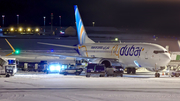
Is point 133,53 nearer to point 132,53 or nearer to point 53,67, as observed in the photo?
point 132,53

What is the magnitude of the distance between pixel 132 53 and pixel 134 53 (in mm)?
317

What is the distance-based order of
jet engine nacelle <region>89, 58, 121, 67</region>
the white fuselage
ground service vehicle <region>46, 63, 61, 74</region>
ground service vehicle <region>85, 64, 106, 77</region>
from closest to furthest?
1. ground service vehicle <region>85, 64, 106, 77</region>
2. the white fuselage
3. jet engine nacelle <region>89, 58, 121, 67</region>
4. ground service vehicle <region>46, 63, 61, 74</region>

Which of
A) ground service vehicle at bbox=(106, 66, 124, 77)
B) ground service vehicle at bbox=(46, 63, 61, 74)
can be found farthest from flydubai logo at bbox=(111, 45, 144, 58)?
ground service vehicle at bbox=(46, 63, 61, 74)

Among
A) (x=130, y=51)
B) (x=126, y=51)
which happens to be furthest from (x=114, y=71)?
(x=126, y=51)

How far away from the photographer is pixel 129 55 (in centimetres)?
4022

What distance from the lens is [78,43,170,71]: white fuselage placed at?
1478 inches

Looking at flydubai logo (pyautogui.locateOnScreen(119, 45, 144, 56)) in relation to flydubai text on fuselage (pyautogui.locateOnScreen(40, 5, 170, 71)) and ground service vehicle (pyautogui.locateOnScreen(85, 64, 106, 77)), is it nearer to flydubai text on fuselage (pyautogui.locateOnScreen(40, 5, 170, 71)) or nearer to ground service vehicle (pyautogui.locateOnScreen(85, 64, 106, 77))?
flydubai text on fuselage (pyautogui.locateOnScreen(40, 5, 170, 71))

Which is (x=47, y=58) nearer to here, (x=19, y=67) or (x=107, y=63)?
(x=19, y=67)

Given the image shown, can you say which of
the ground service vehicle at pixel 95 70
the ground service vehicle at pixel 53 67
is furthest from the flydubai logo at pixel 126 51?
the ground service vehicle at pixel 53 67

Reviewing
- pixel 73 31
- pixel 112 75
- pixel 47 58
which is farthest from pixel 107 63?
pixel 73 31

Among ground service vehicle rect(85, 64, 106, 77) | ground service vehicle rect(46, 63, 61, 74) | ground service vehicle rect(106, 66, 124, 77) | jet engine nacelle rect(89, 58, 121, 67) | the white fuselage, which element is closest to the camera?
ground service vehicle rect(85, 64, 106, 77)

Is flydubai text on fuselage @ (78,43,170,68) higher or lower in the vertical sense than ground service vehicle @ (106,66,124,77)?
higher

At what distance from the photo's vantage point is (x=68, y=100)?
51.2 feet

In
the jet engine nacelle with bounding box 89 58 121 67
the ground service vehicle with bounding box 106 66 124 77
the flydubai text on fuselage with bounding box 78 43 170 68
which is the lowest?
the ground service vehicle with bounding box 106 66 124 77
